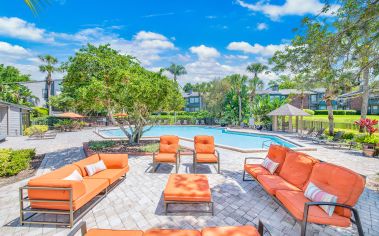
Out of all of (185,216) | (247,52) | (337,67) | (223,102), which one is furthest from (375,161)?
(223,102)

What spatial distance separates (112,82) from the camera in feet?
32.4

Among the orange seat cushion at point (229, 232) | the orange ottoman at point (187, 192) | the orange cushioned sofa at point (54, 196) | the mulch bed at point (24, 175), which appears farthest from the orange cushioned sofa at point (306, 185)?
the mulch bed at point (24, 175)

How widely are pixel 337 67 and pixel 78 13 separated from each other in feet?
45.6

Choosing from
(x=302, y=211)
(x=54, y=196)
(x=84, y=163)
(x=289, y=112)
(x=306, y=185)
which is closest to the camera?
(x=302, y=211)

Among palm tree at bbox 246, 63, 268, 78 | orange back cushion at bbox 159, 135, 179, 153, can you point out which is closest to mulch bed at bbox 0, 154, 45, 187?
orange back cushion at bbox 159, 135, 179, 153

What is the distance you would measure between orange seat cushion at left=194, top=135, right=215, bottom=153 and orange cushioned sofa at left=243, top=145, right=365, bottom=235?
101 inches

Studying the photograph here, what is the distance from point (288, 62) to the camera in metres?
7.09

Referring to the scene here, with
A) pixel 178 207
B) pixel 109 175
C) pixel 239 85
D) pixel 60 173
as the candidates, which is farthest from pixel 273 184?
pixel 239 85

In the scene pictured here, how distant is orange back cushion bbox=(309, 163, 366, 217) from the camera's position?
3656mm

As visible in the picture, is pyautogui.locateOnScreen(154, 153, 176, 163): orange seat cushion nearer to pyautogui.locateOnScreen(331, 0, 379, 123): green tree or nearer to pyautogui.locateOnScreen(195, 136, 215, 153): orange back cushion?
pyautogui.locateOnScreen(195, 136, 215, 153): orange back cushion

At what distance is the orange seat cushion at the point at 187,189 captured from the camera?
15.3 ft

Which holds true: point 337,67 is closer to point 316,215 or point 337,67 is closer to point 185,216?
point 316,215

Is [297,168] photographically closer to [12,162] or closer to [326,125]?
[12,162]

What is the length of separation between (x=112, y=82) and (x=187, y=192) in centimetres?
720
